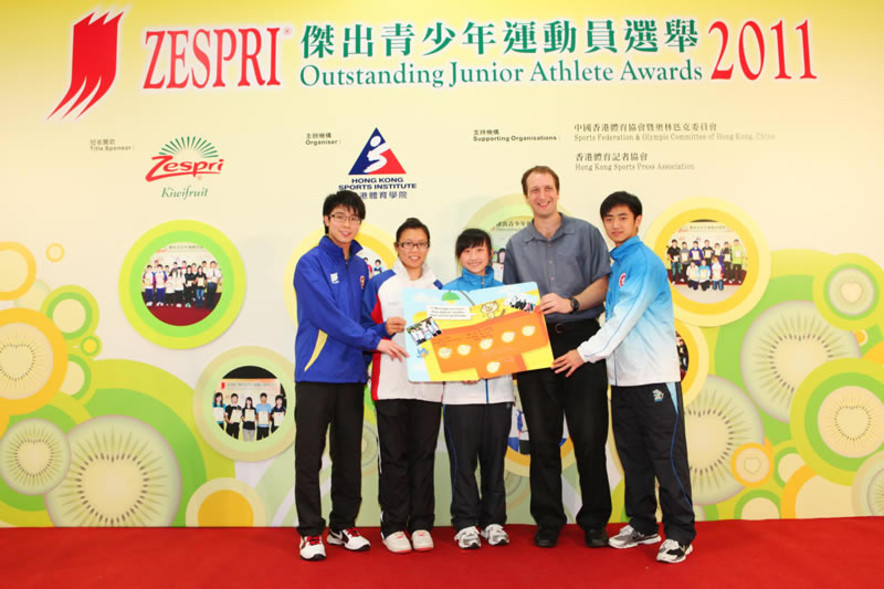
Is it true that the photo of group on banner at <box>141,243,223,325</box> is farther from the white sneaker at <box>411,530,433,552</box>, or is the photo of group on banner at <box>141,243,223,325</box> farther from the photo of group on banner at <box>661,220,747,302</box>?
the photo of group on banner at <box>661,220,747,302</box>

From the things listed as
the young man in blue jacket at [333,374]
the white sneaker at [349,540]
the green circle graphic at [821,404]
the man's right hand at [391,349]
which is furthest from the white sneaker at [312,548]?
the green circle graphic at [821,404]

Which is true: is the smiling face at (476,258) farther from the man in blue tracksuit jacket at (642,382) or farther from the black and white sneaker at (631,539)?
the black and white sneaker at (631,539)

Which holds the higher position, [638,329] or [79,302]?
[79,302]

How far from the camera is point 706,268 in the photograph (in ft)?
10.7

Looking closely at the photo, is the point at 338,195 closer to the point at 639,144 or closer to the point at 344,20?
the point at 344,20

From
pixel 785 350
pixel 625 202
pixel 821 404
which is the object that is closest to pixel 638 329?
pixel 625 202

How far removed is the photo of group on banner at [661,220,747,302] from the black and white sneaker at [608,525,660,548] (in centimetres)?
129

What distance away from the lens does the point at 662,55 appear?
3340 millimetres

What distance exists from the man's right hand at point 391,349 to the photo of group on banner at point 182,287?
1.19 m

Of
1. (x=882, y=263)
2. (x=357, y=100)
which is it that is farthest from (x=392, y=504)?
(x=882, y=263)

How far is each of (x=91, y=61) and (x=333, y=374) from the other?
238 centimetres

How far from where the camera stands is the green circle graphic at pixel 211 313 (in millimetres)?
3254

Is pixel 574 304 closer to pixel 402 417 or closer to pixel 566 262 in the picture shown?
pixel 566 262

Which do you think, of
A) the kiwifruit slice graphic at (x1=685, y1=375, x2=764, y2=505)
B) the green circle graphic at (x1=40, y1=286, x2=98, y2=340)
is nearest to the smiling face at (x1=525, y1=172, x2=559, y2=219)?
the kiwifruit slice graphic at (x1=685, y1=375, x2=764, y2=505)
